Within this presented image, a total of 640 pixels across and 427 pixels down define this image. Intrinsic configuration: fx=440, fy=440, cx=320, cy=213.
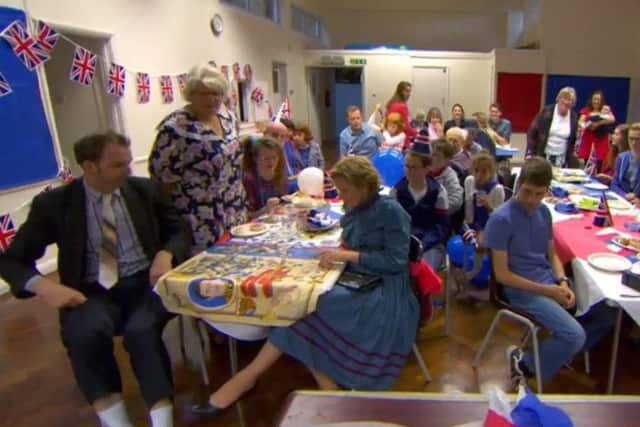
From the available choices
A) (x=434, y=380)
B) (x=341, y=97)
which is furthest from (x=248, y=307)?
(x=341, y=97)

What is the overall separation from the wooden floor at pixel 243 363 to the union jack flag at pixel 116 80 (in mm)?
2056

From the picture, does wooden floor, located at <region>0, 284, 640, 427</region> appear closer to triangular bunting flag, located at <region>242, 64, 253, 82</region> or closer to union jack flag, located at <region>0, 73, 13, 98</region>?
union jack flag, located at <region>0, 73, 13, 98</region>

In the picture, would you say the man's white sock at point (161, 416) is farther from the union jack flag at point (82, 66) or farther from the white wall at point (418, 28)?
the white wall at point (418, 28)

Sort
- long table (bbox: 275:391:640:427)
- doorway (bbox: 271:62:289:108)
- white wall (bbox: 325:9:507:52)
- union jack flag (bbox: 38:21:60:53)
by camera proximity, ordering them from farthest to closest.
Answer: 1. white wall (bbox: 325:9:507:52)
2. doorway (bbox: 271:62:289:108)
3. union jack flag (bbox: 38:21:60:53)
4. long table (bbox: 275:391:640:427)

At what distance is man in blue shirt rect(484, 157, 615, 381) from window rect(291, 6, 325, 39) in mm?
7130

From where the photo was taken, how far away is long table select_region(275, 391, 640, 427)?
99 cm

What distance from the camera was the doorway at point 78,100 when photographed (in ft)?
12.4

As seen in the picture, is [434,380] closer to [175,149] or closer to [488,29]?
[175,149]

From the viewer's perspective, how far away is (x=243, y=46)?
6.04m

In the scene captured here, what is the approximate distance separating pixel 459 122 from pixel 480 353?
167 inches

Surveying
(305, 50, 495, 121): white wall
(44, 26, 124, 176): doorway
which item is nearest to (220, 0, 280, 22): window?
(305, 50, 495, 121): white wall

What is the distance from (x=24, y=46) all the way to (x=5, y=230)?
1279 millimetres

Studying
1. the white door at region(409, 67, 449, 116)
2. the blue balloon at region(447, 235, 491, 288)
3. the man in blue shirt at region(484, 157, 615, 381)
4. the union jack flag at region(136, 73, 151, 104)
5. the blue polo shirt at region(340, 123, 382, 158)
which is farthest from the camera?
the white door at region(409, 67, 449, 116)

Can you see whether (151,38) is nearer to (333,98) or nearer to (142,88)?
(142,88)
